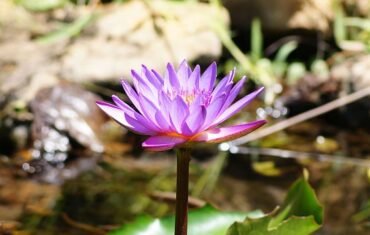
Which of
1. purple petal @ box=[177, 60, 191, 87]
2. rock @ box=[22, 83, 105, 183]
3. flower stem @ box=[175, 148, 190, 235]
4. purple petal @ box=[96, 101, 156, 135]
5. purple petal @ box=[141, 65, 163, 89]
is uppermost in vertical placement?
rock @ box=[22, 83, 105, 183]

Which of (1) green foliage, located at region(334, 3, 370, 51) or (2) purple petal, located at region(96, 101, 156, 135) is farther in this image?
(1) green foliage, located at region(334, 3, 370, 51)

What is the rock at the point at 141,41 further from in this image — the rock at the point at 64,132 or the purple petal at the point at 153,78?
the purple petal at the point at 153,78

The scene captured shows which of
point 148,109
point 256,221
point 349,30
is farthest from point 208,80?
point 349,30

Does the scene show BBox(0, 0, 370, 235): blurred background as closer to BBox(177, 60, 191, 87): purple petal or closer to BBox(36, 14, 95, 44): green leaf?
BBox(36, 14, 95, 44): green leaf

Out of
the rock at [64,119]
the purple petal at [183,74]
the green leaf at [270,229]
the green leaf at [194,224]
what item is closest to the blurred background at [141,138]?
the rock at [64,119]

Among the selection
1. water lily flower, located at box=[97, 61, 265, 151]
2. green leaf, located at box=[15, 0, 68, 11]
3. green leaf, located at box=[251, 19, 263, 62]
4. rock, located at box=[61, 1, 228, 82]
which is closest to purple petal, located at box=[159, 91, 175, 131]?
water lily flower, located at box=[97, 61, 265, 151]

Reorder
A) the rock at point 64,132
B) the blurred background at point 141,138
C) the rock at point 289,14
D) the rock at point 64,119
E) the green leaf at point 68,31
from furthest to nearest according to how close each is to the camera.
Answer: the rock at point 289,14
the green leaf at point 68,31
the rock at point 64,119
the rock at point 64,132
the blurred background at point 141,138
